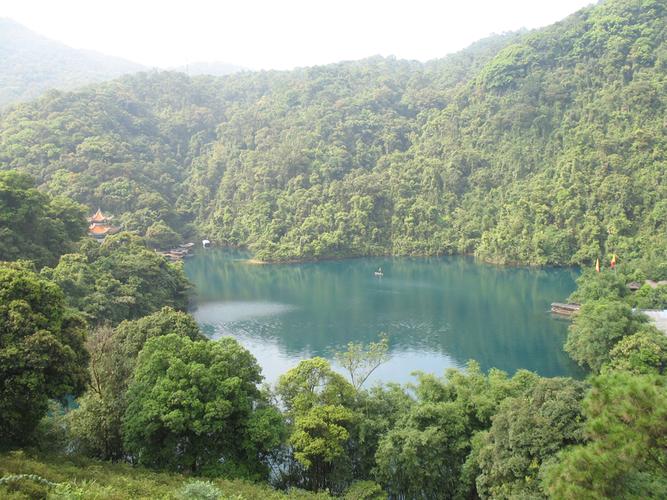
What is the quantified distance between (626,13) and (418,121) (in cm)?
2755

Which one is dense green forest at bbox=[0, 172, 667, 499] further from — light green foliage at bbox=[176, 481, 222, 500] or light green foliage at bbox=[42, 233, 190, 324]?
light green foliage at bbox=[42, 233, 190, 324]

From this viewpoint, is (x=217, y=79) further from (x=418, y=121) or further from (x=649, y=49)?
(x=649, y=49)

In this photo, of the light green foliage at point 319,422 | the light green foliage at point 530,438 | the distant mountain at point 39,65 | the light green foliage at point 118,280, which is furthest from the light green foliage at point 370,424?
the distant mountain at point 39,65

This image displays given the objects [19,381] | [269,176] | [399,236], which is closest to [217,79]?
[269,176]

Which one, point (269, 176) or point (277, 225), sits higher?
point (269, 176)

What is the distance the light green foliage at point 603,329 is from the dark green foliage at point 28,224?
26818 millimetres

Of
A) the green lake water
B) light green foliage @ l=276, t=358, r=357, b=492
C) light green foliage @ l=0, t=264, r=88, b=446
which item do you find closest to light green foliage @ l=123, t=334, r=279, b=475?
light green foliage @ l=276, t=358, r=357, b=492

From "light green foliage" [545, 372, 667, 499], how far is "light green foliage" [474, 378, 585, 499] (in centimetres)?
340

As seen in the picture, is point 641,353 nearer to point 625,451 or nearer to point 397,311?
point 625,451

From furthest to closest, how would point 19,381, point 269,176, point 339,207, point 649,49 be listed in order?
point 269,176
point 339,207
point 649,49
point 19,381

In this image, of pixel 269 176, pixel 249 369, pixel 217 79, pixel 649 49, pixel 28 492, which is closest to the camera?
pixel 28 492

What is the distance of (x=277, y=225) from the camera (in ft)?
199

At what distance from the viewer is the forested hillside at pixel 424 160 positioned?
5156cm

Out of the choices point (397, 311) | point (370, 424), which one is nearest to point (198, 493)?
point (370, 424)
